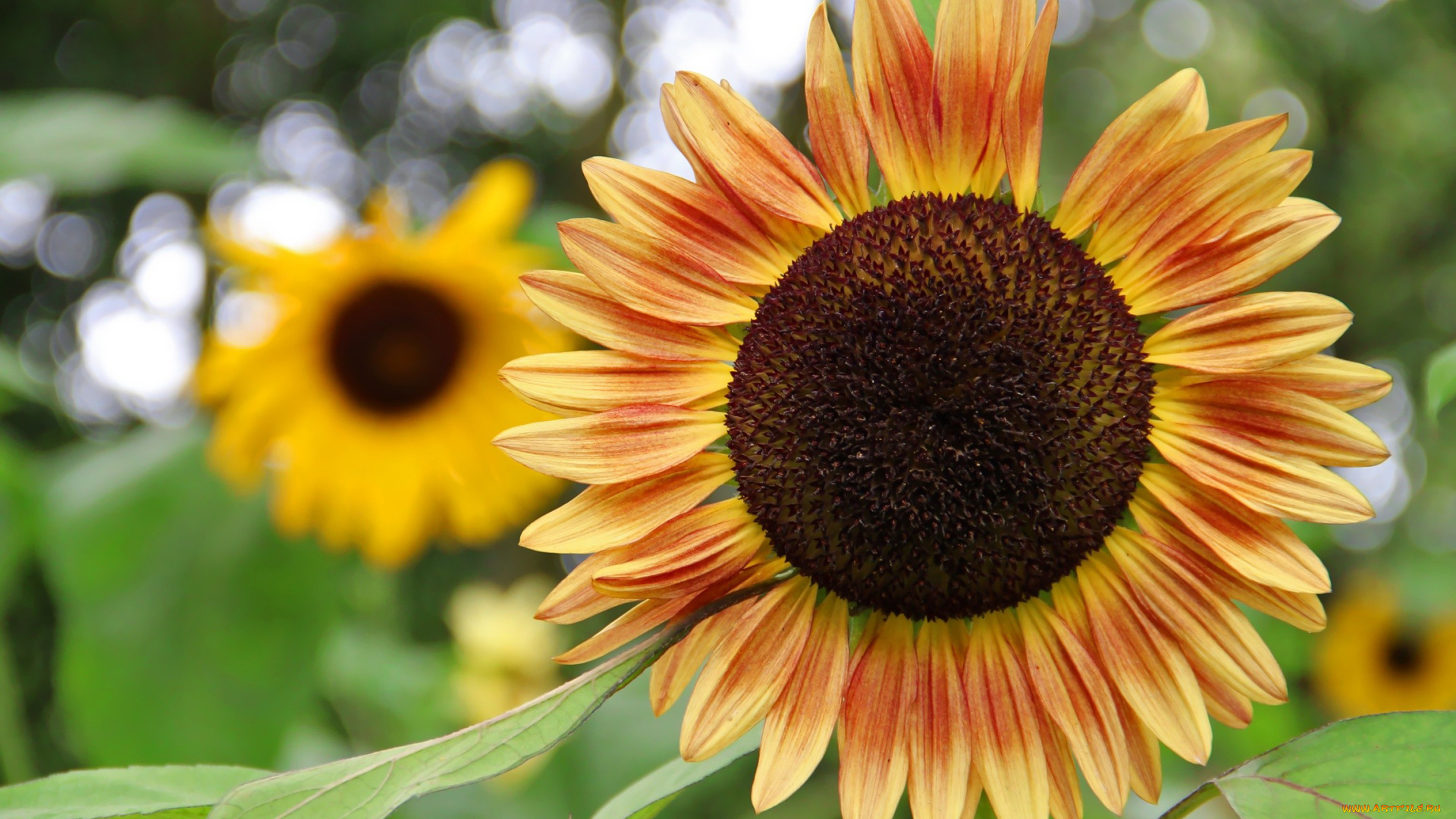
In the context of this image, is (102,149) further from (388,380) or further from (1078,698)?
(1078,698)

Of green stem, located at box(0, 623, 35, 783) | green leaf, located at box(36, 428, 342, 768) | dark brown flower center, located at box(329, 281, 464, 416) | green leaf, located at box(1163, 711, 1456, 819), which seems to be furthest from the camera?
dark brown flower center, located at box(329, 281, 464, 416)

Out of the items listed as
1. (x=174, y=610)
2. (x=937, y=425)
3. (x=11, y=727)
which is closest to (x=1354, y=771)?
(x=937, y=425)

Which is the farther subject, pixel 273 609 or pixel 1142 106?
pixel 273 609

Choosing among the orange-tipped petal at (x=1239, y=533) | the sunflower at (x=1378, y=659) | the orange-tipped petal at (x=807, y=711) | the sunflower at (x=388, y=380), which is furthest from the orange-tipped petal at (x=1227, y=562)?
the sunflower at (x=1378, y=659)

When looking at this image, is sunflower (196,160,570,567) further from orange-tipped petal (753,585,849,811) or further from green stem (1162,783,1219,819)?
green stem (1162,783,1219,819)

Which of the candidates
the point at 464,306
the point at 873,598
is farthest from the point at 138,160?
the point at 873,598

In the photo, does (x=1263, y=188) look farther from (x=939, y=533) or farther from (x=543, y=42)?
(x=543, y=42)

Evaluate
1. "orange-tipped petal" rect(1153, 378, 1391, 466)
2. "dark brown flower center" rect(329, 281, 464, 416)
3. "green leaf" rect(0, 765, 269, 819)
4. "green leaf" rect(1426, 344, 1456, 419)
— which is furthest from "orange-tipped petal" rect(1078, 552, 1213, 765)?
"dark brown flower center" rect(329, 281, 464, 416)
